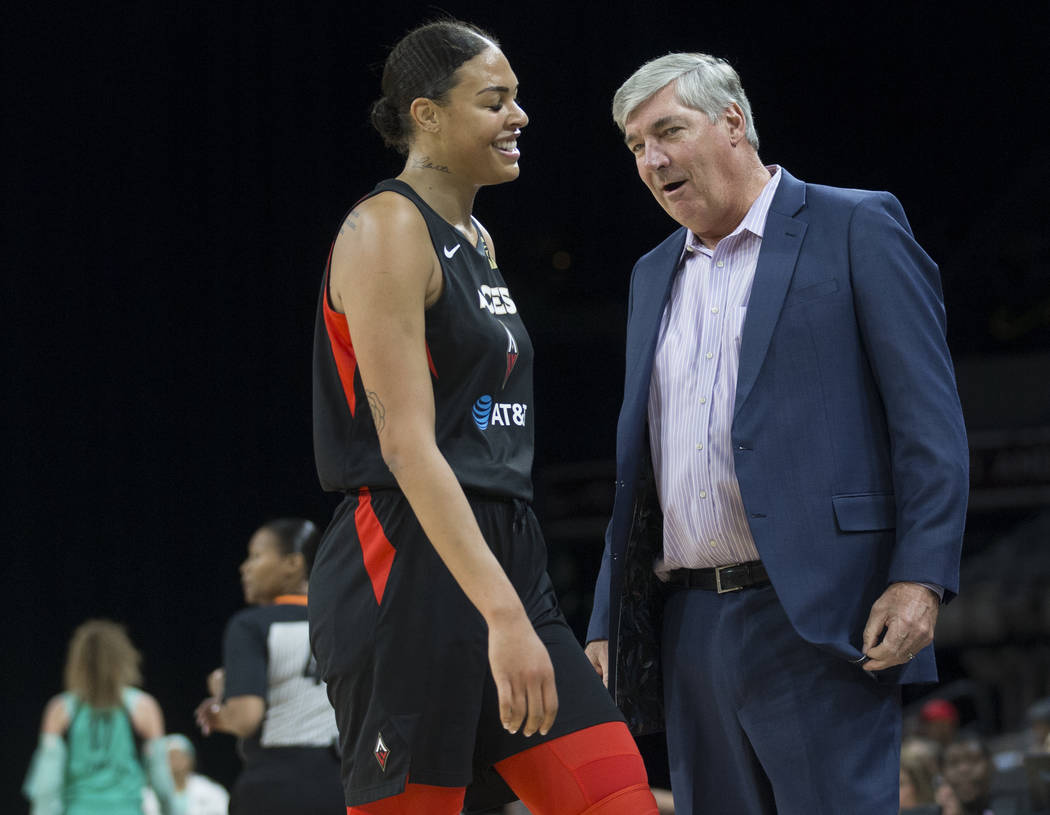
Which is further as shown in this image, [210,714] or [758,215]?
[210,714]

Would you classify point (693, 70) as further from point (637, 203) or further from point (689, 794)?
point (637, 203)

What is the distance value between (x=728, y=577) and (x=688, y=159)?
2.40 feet

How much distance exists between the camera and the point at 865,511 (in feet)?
6.89

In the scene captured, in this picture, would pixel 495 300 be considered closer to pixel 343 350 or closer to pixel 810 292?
pixel 343 350

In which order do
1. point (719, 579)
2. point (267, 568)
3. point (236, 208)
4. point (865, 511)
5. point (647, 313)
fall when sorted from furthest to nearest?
point (236, 208), point (267, 568), point (647, 313), point (719, 579), point (865, 511)

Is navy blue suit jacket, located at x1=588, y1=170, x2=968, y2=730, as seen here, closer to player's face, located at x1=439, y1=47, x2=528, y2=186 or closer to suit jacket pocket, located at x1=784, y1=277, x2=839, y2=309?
suit jacket pocket, located at x1=784, y1=277, x2=839, y2=309

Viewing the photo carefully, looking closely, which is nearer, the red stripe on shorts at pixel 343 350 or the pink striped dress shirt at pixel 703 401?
the red stripe on shorts at pixel 343 350

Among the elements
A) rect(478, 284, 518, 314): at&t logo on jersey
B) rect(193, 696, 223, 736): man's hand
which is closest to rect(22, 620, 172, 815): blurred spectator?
rect(193, 696, 223, 736): man's hand

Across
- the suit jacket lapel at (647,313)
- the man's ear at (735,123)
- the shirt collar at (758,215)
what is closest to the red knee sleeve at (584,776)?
the suit jacket lapel at (647,313)

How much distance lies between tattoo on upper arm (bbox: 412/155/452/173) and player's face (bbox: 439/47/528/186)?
0.03 ft

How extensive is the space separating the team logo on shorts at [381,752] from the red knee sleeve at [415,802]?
41 millimetres

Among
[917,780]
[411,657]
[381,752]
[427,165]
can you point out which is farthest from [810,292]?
[917,780]

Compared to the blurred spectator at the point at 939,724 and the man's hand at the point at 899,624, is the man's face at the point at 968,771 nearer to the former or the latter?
the blurred spectator at the point at 939,724

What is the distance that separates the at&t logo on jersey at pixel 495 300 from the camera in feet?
6.15
